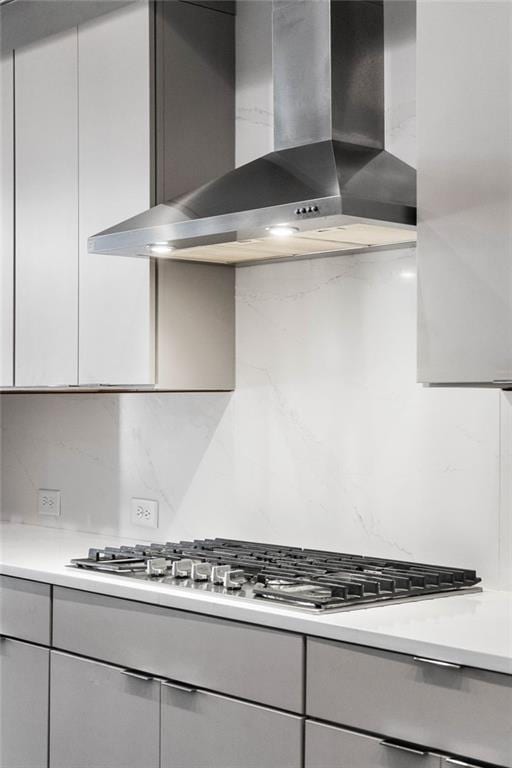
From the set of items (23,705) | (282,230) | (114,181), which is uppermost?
(114,181)

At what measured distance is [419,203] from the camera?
238 centimetres

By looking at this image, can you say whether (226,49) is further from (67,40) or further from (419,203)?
(419,203)

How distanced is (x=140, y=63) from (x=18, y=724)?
185 cm

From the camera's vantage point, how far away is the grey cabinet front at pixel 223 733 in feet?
7.39

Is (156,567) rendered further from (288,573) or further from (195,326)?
(195,326)

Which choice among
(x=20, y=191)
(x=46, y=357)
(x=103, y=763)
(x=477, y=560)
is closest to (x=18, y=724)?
(x=103, y=763)

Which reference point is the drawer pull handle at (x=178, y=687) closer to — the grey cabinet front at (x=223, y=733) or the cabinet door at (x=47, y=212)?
the grey cabinet front at (x=223, y=733)

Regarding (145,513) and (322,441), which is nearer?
(322,441)

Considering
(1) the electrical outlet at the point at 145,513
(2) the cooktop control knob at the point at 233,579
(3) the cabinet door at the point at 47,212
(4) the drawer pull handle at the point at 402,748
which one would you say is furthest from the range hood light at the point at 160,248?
(4) the drawer pull handle at the point at 402,748

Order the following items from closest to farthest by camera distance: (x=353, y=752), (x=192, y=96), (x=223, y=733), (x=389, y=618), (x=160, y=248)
→ (x=353, y=752)
(x=389, y=618)
(x=223, y=733)
(x=160, y=248)
(x=192, y=96)

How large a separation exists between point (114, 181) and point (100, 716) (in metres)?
1.47

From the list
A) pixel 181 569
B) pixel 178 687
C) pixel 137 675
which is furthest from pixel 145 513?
pixel 178 687

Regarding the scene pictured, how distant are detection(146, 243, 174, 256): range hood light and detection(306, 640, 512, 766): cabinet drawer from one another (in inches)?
44.4

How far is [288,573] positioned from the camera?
2.57 meters
